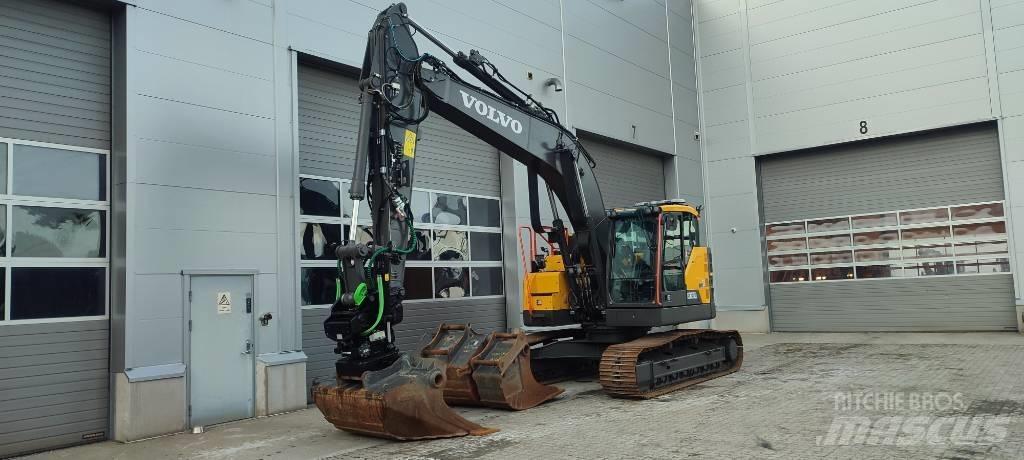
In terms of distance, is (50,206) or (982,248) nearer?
(50,206)

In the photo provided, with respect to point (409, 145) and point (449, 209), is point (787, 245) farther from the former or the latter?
point (409, 145)

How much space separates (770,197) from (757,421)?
41.2 feet

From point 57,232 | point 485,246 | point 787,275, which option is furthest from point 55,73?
point 787,275

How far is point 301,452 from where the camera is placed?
22.3ft

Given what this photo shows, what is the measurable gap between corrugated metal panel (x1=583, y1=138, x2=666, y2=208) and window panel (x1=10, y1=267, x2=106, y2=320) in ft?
32.9

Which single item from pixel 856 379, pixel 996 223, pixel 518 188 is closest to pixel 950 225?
pixel 996 223

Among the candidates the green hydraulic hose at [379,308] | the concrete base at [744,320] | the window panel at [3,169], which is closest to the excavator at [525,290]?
the green hydraulic hose at [379,308]

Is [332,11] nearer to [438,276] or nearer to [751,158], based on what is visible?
[438,276]

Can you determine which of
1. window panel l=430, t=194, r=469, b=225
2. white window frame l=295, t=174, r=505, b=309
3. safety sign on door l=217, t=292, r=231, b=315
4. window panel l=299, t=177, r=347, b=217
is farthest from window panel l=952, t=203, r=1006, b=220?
safety sign on door l=217, t=292, r=231, b=315

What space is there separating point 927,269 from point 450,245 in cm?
1125

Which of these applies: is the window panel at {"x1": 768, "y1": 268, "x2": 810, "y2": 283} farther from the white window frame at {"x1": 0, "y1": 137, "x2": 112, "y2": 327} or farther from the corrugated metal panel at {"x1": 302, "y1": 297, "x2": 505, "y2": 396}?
the white window frame at {"x1": 0, "y1": 137, "x2": 112, "y2": 327}

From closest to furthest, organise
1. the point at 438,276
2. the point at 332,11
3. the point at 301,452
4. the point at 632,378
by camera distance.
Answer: the point at 301,452 → the point at 632,378 → the point at 332,11 → the point at 438,276

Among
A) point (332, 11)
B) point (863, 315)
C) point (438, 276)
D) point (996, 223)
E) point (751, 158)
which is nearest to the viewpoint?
point (332, 11)

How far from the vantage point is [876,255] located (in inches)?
670
